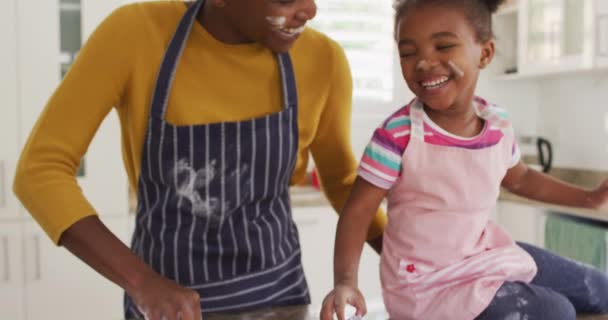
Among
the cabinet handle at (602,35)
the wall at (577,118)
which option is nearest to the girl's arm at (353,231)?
the cabinet handle at (602,35)

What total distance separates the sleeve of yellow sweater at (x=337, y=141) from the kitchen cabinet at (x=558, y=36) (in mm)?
1835

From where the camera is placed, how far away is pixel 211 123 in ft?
3.23

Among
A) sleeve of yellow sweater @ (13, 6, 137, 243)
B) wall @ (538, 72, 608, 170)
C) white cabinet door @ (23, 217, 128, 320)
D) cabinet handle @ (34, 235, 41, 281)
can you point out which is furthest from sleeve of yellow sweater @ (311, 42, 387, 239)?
wall @ (538, 72, 608, 170)

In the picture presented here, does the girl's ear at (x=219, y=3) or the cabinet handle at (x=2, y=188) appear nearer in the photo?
the girl's ear at (x=219, y=3)

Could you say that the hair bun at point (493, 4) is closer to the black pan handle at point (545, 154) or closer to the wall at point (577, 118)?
the wall at point (577, 118)

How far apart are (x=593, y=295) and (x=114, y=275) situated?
623 millimetres

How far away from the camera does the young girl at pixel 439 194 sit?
32.0 inches

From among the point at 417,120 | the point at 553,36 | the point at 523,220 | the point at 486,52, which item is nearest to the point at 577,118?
the point at 553,36

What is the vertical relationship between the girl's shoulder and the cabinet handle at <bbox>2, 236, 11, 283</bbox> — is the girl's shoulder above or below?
above

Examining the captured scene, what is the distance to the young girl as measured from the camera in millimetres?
813

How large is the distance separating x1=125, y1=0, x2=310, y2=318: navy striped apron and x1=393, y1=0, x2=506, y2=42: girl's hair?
223 mm

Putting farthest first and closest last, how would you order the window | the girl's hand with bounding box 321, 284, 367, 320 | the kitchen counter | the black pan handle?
1. the window
2. the black pan handle
3. the kitchen counter
4. the girl's hand with bounding box 321, 284, 367, 320

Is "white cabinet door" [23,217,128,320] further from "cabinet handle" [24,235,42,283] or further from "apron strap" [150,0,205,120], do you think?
"apron strap" [150,0,205,120]

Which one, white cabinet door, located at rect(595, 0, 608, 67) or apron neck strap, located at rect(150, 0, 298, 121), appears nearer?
apron neck strap, located at rect(150, 0, 298, 121)
